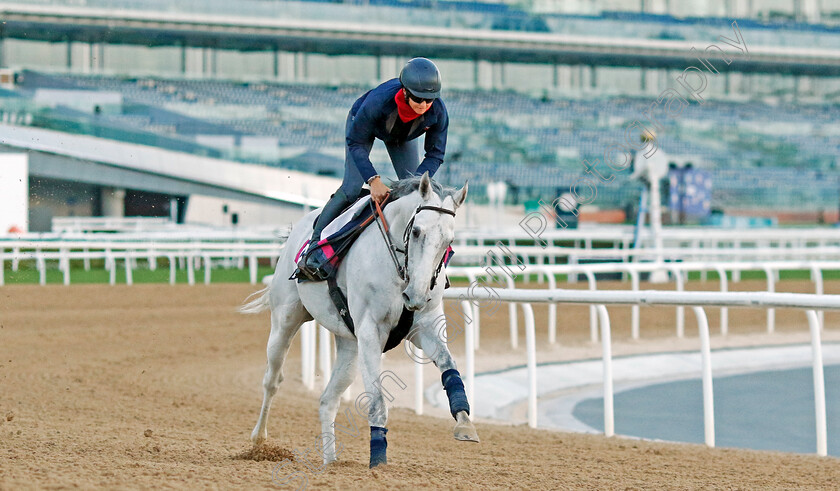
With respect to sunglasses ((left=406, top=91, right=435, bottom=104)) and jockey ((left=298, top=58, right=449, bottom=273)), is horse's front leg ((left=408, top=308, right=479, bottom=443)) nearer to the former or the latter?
jockey ((left=298, top=58, right=449, bottom=273))

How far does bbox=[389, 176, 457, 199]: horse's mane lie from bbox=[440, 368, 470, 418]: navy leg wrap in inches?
24.8

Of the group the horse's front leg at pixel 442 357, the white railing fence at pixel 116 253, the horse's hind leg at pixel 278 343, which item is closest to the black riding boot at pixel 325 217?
the horse's hind leg at pixel 278 343

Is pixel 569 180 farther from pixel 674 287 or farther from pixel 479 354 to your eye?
pixel 479 354

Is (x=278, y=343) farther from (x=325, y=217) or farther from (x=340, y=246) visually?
(x=340, y=246)

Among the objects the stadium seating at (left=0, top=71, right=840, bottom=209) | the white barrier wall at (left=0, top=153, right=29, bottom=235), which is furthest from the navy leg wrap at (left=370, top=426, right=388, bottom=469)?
the stadium seating at (left=0, top=71, right=840, bottom=209)

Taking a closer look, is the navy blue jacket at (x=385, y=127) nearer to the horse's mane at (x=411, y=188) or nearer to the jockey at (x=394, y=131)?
the jockey at (x=394, y=131)

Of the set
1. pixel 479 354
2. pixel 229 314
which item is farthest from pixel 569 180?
pixel 479 354

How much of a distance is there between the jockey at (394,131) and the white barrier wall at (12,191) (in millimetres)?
12467

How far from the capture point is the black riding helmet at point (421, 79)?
3.97 metres

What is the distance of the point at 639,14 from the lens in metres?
40.8

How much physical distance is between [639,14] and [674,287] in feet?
94.2

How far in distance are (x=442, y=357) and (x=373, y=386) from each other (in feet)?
0.88

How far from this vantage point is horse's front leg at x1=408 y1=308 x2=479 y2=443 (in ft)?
12.3

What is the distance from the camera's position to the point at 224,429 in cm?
565
